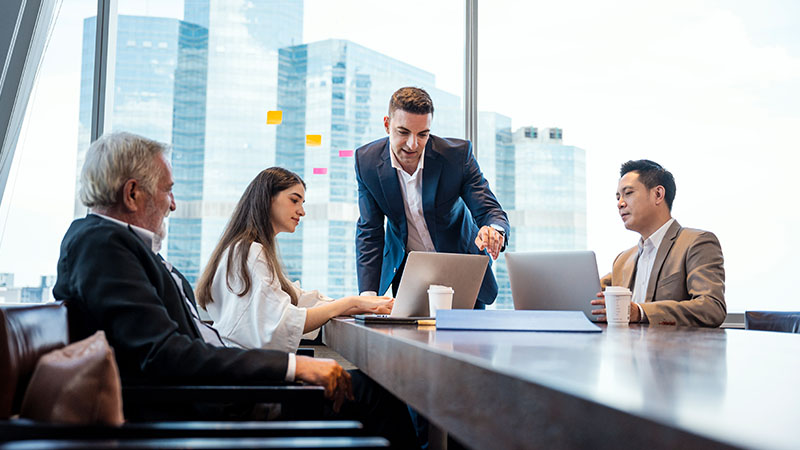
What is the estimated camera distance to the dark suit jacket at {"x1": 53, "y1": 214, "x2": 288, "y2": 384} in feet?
4.28

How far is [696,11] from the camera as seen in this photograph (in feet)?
13.7

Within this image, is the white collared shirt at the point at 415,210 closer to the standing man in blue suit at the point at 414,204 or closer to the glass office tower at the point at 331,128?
the standing man in blue suit at the point at 414,204

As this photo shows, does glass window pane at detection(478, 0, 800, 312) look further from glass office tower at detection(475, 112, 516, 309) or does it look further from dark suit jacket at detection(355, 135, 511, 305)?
dark suit jacket at detection(355, 135, 511, 305)

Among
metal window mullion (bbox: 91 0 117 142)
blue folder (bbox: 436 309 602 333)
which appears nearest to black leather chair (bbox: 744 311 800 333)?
blue folder (bbox: 436 309 602 333)

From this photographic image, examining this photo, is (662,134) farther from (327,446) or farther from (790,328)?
(327,446)

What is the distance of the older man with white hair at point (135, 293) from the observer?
1.31 metres

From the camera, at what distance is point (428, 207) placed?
3.01 meters

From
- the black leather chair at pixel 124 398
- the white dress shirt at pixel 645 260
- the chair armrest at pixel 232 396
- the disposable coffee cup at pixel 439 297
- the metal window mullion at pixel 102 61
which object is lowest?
the chair armrest at pixel 232 396

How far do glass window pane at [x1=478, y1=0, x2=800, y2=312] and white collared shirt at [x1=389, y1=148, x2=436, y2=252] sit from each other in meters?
1.15

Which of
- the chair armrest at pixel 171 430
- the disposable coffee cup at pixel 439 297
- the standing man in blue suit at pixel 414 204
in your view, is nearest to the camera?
the chair armrest at pixel 171 430

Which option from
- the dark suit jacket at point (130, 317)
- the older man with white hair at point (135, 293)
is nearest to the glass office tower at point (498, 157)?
the older man with white hair at point (135, 293)

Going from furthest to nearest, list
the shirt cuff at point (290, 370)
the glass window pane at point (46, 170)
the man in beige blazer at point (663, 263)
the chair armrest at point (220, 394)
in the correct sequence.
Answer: the glass window pane at point (46, 170), the man in beige blazer at point (663, 263), the shirt cuff at point (290, 370), the chair armrest at point (220, 394)

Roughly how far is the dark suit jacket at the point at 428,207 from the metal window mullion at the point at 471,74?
0.86 metres

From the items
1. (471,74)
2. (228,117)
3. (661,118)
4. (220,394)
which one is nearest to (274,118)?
(228,117)
